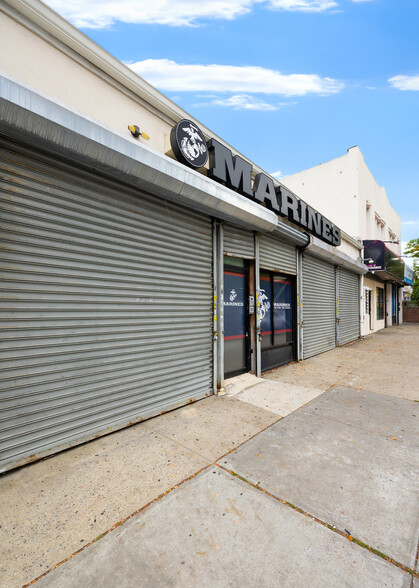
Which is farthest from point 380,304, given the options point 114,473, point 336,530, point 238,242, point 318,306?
point 114,473

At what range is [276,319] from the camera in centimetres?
819

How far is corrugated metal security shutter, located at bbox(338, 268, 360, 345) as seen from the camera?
12610mm

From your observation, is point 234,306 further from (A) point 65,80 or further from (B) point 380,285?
(B) point 380,285

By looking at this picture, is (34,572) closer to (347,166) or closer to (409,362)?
(409,362)

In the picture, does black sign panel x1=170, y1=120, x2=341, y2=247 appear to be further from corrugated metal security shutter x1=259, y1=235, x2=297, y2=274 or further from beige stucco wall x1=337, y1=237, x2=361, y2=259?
beige stucco wall x1=337, y1=237, x2=361, y2=259

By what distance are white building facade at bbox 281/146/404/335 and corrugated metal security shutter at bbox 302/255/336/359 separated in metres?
4.89

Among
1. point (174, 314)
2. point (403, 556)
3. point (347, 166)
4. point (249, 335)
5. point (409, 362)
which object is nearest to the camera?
point (403, 556)

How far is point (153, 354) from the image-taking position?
4500 mm

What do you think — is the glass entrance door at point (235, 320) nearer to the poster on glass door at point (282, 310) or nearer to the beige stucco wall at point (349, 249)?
the poster on glass door at point (282, 310)

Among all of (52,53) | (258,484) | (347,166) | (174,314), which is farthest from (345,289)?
(52,53)

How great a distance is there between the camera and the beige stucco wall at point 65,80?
3029 mm

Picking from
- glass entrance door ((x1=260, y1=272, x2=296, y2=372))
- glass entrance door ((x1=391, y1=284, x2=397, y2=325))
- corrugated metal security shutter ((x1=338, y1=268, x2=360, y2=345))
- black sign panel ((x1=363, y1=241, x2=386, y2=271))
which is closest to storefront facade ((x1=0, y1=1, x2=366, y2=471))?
glass entrance door ((x1=260, y1=272, x2=296, y2=372))

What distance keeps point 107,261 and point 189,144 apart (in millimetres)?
2497

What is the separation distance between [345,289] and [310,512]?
12.2m
